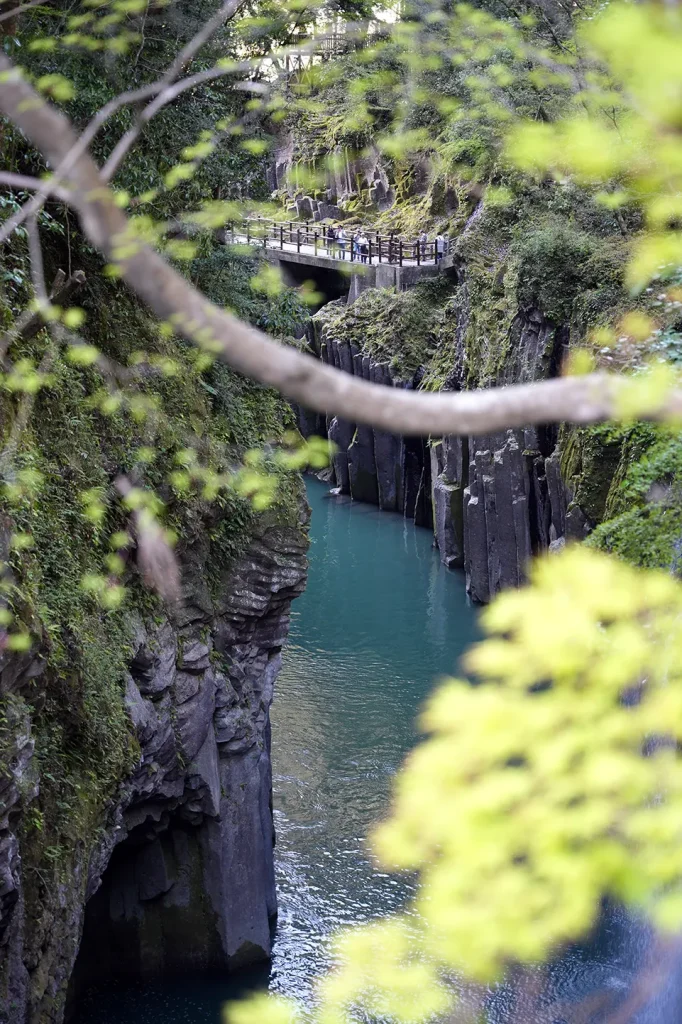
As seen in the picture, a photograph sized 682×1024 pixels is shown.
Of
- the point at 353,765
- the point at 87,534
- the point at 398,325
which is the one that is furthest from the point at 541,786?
the point at 398,325

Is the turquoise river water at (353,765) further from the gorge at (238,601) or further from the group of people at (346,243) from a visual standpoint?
the group of people at (346,243)

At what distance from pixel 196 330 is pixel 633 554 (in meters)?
6.72

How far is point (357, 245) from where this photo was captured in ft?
102

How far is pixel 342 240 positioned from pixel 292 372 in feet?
103

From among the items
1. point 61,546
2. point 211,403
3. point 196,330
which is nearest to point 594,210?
point 211,403

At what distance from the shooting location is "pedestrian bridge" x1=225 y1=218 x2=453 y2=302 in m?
29.1

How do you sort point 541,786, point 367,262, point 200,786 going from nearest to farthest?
point 541,786 → point 200,786 → point 367,262

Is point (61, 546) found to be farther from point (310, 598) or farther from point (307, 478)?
point (307, 478)

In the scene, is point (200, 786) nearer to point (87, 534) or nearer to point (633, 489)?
point (87, 534)

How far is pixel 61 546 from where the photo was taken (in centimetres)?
823

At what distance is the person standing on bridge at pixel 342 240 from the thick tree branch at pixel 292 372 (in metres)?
30.3

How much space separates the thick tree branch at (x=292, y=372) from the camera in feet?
8.13

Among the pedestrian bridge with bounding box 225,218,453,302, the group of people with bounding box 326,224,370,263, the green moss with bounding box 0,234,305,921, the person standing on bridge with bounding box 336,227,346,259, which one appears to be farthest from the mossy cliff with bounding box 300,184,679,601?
the green moss with bounding box 0,234,305,921

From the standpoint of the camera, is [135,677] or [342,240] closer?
[135,677]
